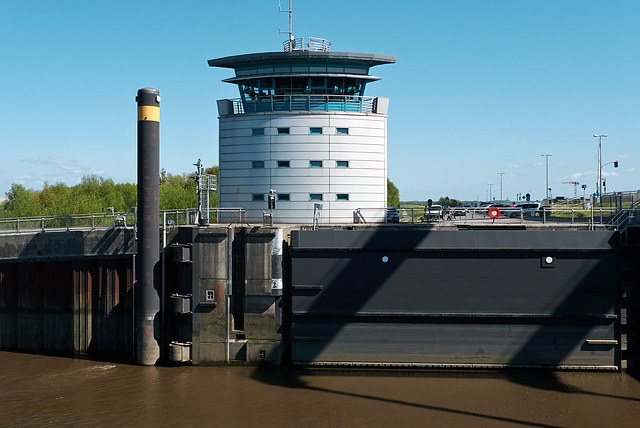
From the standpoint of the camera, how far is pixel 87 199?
67938mm

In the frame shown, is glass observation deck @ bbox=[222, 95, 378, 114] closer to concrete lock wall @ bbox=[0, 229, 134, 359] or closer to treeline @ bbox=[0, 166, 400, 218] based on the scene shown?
concrete lock wall @ bbox=[0, 229, 134, 359]

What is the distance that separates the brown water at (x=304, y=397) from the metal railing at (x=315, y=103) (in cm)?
1288

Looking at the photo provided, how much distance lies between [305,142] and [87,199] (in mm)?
47512

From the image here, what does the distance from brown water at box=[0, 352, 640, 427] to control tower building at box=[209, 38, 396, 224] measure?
28.1ft

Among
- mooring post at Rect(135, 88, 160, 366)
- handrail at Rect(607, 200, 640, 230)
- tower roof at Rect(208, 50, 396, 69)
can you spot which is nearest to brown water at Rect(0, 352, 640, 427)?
mooring post at Rect(135, 88, 160, 366)

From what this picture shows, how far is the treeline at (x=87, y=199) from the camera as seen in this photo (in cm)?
6438

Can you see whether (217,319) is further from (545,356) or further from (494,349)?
(545,356)

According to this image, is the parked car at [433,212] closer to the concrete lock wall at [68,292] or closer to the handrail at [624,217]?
the handrail at [624,217]

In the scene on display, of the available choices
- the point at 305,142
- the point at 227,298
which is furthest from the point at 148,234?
the point at 305,142

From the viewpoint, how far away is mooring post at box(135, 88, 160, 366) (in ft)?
79.1

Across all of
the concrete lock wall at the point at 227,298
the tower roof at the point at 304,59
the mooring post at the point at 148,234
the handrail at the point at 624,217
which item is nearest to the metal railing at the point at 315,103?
the tower roof at the point at 304,59

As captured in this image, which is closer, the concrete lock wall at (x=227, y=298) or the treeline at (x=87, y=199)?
the concrete lock wall at (x=227, y=298)

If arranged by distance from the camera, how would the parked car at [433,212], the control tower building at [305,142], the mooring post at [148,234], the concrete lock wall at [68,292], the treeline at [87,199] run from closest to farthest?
the mooring post at [148,234] → the concrete lock wall at [68,292] → the parked car at [433,212] → the control tower building at [305,142] → the treeline at [87,199]

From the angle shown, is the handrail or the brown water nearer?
the brown water
